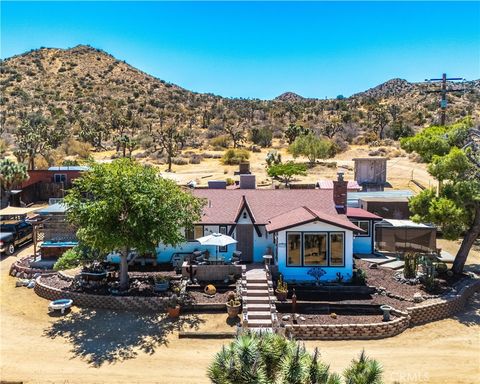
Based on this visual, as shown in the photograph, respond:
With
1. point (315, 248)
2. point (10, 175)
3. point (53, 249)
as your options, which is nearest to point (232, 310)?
point (315, 248)

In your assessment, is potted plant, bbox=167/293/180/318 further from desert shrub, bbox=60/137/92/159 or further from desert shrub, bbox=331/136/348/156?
desert shrub, bbox=331/136/348/156

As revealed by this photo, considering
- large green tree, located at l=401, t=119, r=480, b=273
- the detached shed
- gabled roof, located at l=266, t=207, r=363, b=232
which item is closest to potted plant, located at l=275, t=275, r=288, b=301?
gabled roof, located at l=266, t=207, r=363, b=232

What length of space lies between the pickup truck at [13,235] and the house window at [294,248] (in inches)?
695

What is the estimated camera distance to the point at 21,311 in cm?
1941

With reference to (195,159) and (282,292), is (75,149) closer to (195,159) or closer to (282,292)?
(195,159)

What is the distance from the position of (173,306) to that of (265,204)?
8.61 meters

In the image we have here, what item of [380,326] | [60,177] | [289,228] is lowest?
[380,326]

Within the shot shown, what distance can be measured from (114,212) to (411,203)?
14.0 metres

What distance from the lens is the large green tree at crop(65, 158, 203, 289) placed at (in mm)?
18969

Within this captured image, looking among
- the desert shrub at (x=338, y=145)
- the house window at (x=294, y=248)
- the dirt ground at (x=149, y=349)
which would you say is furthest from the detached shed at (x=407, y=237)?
the desert shrub at (x=338, y=145)

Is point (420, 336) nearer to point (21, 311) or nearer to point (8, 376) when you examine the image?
point (8, 376)

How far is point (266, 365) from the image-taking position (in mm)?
7715

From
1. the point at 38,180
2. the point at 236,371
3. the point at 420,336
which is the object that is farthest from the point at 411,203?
the point at 38,180

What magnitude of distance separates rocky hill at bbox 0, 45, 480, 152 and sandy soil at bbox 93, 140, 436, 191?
1746cm
